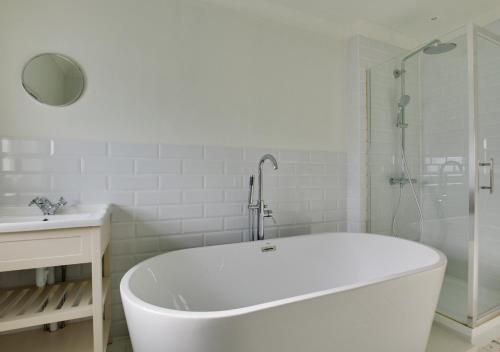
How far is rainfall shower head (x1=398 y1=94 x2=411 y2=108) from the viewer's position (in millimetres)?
2369

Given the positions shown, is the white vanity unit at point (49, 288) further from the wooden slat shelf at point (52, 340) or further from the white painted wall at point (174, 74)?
the white painted wall at point (174, 74)

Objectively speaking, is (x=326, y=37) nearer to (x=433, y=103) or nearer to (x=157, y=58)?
(x=433, y=103)

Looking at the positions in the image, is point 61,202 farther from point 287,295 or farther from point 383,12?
point 383,12

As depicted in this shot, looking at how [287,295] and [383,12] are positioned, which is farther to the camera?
[383,12]

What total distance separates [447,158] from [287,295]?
1578 mm

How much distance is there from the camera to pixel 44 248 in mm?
1184

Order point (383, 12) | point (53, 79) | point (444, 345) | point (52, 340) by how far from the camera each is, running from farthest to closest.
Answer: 1. point (383, 12)
2. point (444, 345)
3. point (53, 79)
4. point (52, 340)

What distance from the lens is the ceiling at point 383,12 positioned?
2100mm

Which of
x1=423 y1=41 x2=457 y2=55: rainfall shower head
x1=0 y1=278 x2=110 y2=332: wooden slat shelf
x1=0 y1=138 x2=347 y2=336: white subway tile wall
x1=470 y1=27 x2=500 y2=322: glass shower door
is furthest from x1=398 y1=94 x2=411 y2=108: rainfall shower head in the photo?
x1=0 y1=278 x2=110 y2=332: wooden slat shelf

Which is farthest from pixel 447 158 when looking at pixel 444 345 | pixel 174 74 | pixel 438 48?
pixel 174 74

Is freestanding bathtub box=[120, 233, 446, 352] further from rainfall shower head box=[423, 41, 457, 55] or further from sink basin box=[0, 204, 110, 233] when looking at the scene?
rainfall shower head box=[423, 41, 457, 55]

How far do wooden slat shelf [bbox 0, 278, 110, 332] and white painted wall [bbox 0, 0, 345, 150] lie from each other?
0.84 m

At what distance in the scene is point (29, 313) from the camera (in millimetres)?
1201

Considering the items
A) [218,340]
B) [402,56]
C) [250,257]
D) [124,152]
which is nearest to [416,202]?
[402,56]
